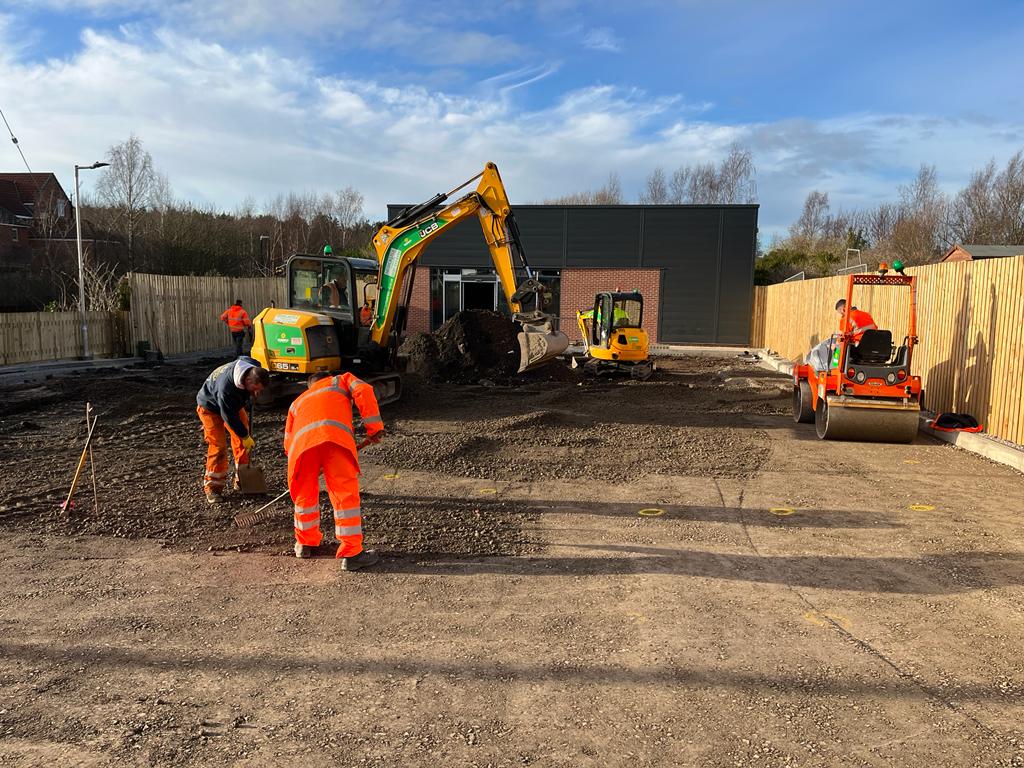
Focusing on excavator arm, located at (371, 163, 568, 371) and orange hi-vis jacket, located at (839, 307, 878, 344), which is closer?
orange hi-vis jacket, located at (839, 307, 878, 344)

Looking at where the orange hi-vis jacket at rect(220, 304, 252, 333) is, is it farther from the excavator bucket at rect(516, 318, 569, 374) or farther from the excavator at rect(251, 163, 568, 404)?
the excavator bucket at rect(516, 318, 569, 374)

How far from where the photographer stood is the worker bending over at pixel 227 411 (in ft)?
19.4

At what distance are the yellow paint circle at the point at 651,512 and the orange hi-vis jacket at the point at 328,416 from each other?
2.67 m

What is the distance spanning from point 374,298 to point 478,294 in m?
17.3

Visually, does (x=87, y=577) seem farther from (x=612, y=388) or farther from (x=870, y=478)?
(x=612, y=388)

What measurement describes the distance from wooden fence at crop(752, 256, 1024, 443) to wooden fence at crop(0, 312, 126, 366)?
19517mm

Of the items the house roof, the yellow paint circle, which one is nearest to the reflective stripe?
the yellow paint circle

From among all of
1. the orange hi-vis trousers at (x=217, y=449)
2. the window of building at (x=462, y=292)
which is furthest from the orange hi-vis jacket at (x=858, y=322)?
the window of building at (x=462, y=292)

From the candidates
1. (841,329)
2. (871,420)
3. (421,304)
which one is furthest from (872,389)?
(421,304)

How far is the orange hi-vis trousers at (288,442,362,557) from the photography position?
4.93m

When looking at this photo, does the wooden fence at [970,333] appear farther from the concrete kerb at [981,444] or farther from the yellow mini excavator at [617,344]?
the yellow mini excavator at [617,344]

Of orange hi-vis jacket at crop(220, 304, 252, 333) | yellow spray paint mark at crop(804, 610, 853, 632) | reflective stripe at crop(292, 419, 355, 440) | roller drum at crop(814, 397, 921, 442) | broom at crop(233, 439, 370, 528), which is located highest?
orange hi-vis jacket at crop(220, 304, 252, 333)

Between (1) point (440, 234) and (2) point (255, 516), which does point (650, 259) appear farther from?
(2) point (255, 516)

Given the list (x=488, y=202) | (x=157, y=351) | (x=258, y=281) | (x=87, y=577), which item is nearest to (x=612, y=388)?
(x=488, y=202)
